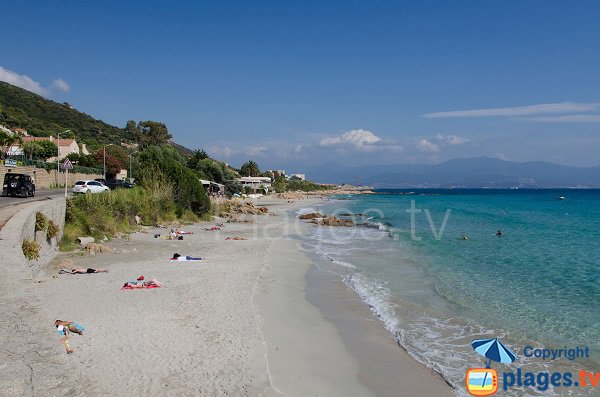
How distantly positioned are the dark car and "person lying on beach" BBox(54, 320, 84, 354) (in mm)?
22971

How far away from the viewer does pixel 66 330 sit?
25.7ft

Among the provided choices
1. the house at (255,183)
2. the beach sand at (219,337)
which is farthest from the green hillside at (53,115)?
the beach sand at (219,337)

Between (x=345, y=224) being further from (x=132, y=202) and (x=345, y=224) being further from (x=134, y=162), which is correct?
(x=134, y=162)

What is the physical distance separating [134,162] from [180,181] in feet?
120

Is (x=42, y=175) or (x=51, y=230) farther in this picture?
(x=42, y=175)

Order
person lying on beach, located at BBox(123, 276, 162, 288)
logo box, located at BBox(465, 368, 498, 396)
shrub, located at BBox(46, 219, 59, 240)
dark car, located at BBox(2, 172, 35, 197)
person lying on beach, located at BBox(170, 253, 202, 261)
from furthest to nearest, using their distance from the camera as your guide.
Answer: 1. dark car, located at BBox(2, 172, 35, 197)
2. person lying on beach, located at BBox(170, 253, 202, 261)
3. shrub, located at BBox(46, 219, 59, 240)
4. person lying on beach, located at BBox(123, 276, 162, 288)
5. logo box, located at BBox(465, 368, 498, 396)

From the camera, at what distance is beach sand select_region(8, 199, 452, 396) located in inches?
272

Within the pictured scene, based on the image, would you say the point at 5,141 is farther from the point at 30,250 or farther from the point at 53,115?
the point at 53,115

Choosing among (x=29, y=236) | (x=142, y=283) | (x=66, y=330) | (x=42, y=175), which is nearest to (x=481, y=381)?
(x=66, y=330)

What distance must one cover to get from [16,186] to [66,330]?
2369 cm

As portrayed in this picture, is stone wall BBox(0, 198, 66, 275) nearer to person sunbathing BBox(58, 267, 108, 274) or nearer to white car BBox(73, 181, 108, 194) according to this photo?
person sunbathing BBox(58, 267, 108, 274)

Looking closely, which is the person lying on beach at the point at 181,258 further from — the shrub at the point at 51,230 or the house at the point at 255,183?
the house at the point at 255,183

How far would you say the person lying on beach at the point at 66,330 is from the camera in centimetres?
731

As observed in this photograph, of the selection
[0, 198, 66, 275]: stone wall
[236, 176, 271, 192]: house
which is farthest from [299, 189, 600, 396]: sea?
[236, 176, 271, 192]: house
